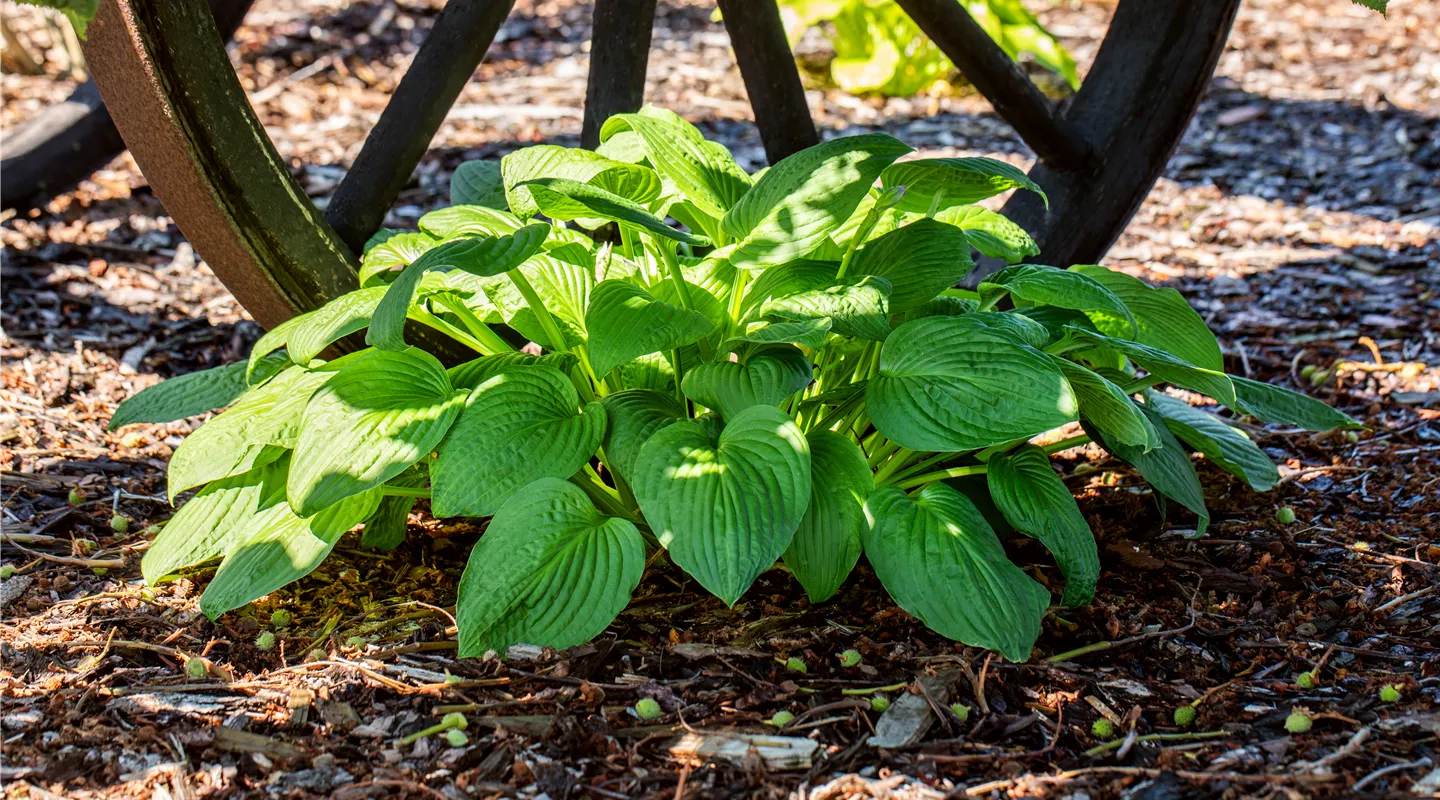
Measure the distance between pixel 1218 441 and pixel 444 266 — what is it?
1256 mm

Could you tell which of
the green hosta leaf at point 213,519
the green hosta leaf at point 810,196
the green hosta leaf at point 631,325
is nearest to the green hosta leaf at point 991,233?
the green hosta leaf at point 810,196

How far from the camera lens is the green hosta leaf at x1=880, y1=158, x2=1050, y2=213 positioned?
62.4 inches

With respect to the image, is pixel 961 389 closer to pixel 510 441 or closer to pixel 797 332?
pixel 797 332

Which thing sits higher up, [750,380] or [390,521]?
[750,380]

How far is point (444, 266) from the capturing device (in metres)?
1.41

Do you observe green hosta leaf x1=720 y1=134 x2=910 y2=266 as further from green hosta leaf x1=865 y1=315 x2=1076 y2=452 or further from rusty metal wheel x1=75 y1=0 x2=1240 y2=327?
rusty metal wheel x1=75 y1=0 x2=1240 y2=327

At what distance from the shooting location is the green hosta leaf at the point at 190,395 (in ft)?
5.98

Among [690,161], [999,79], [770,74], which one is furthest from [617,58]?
[999,79]

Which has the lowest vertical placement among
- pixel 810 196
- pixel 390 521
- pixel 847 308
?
pixel 390 521

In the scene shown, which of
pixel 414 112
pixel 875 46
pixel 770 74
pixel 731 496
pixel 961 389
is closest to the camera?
pixel 731 496

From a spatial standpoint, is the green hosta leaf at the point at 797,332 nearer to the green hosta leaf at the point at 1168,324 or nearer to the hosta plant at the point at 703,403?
the hosta plant at the point at 703,403

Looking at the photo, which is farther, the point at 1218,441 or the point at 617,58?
the point at 617,58

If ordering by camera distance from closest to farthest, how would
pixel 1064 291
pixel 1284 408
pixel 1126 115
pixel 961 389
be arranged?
pixel 961 389 < pixel 1064 291 < pixel 1284 408 < pixel 1126 115

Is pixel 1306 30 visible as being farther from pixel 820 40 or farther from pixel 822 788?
pixel 822 788
